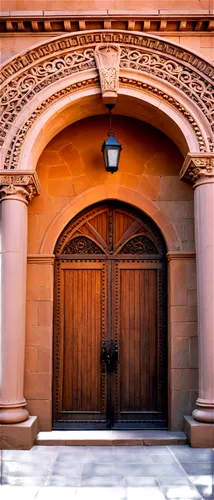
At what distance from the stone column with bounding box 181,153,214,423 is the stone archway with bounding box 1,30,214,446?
0.04 ft

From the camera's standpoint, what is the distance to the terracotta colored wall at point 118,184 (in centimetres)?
723

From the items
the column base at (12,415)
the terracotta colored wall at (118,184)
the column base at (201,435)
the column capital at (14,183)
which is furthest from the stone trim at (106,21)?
the column base at (201,435)

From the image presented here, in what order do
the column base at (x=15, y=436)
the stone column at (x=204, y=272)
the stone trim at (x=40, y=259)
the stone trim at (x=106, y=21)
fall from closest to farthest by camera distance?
the column base at (x=15, y=436) < the stone column at (x=204, y=272) < the stone trim at (x=106, y=21) < the stone trim at (x=40, y=259)

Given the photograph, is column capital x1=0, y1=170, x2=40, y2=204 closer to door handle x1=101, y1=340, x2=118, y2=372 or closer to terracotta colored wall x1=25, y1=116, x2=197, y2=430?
terracotta colored wall x1=25, y1=116, x2=197, y2=430

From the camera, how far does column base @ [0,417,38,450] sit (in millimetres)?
6305

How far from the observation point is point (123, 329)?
764cm

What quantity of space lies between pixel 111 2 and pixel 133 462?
6.07 metres

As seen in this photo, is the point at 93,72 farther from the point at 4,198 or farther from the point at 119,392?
the point at 119,392

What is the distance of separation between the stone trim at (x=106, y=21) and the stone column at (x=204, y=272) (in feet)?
6.16

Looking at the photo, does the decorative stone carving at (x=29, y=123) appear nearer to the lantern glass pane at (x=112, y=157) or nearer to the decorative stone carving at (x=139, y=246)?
the lantern glass pane at (x=112, y=157)

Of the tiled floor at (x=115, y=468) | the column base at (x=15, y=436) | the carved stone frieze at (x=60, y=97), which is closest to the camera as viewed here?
the tiled floor at (x=115, y=468)

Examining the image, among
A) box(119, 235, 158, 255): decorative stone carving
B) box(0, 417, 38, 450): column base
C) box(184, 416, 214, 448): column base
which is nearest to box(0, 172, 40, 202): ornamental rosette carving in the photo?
box(119, 235, 158, 255): decorative stone carving

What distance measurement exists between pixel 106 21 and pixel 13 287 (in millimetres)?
3833

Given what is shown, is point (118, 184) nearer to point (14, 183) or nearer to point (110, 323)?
point (14, 183)
